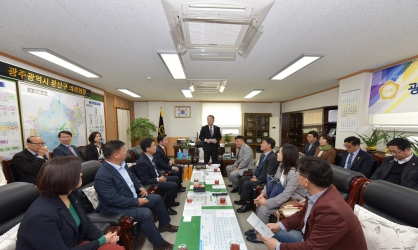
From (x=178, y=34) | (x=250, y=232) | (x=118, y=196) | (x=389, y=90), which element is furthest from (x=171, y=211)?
(x=389, y=90)

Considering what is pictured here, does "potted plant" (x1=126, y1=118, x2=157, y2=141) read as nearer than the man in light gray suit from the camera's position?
No

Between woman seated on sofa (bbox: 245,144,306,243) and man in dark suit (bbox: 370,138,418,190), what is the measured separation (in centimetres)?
131

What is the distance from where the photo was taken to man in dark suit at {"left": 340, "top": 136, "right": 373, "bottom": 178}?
263cm

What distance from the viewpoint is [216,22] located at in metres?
1.40

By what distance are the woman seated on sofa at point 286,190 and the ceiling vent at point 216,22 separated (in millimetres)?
1429

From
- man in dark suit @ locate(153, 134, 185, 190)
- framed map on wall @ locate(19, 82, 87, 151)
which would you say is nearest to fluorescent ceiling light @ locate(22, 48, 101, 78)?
framed map on wall @ locate(19, 82, 87, 151)

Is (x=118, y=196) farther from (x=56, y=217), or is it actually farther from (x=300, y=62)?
(x=300, y=62)

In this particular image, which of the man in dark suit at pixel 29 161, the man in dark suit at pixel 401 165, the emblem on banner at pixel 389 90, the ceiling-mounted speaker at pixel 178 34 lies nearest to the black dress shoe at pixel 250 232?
the man in dark suit at pixel 401 165

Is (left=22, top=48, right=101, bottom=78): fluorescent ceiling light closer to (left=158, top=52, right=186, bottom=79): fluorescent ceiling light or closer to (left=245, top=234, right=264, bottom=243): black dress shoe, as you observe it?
(left=158, top=52, right=186, bottom=79): fluorescent ceiling light

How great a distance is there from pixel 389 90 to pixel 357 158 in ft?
4.89

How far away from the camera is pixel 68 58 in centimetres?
259

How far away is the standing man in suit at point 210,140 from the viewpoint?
14.9ft

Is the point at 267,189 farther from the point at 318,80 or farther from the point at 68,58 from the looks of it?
the point at 68,58

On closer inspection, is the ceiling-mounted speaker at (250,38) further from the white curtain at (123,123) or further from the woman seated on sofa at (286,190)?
the white curtain at (123,123)
